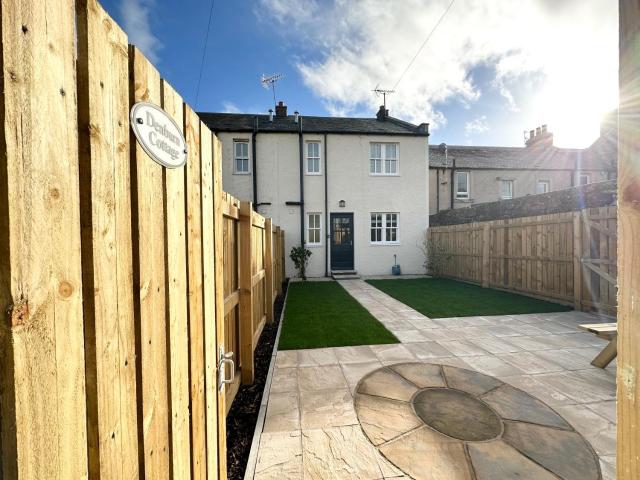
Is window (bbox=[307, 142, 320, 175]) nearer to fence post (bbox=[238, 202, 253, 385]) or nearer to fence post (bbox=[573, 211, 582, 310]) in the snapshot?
fence post (bbox=[573, 211, 582, 310])

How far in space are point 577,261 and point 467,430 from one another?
5.71m

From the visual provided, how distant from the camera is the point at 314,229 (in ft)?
38.5

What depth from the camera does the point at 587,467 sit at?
1.92 m

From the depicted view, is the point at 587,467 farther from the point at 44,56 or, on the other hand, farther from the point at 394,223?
the point at 394,223

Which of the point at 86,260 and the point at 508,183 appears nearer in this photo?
the point at 86,260

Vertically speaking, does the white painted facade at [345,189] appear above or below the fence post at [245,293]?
above

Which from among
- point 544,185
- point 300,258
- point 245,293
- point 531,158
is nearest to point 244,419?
point 245,293

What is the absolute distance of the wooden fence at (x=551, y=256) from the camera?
530 cm

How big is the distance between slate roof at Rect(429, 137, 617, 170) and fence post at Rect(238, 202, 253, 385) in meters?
14.6

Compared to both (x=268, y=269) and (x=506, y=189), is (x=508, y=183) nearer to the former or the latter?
(x=506, y=189)

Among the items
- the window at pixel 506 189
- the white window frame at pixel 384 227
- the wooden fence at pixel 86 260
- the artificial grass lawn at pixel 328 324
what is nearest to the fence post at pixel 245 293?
the artificial grass lawn at pixel 328 324

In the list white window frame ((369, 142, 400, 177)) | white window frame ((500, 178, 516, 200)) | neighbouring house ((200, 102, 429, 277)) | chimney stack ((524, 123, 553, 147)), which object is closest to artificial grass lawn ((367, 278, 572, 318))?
neighbouring house ((200, 102, 429, 277))

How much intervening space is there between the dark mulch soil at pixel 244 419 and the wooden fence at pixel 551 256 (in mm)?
6364

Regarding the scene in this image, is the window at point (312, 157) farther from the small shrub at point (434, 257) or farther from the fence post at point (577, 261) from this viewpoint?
the fence post at point (577, 261)
